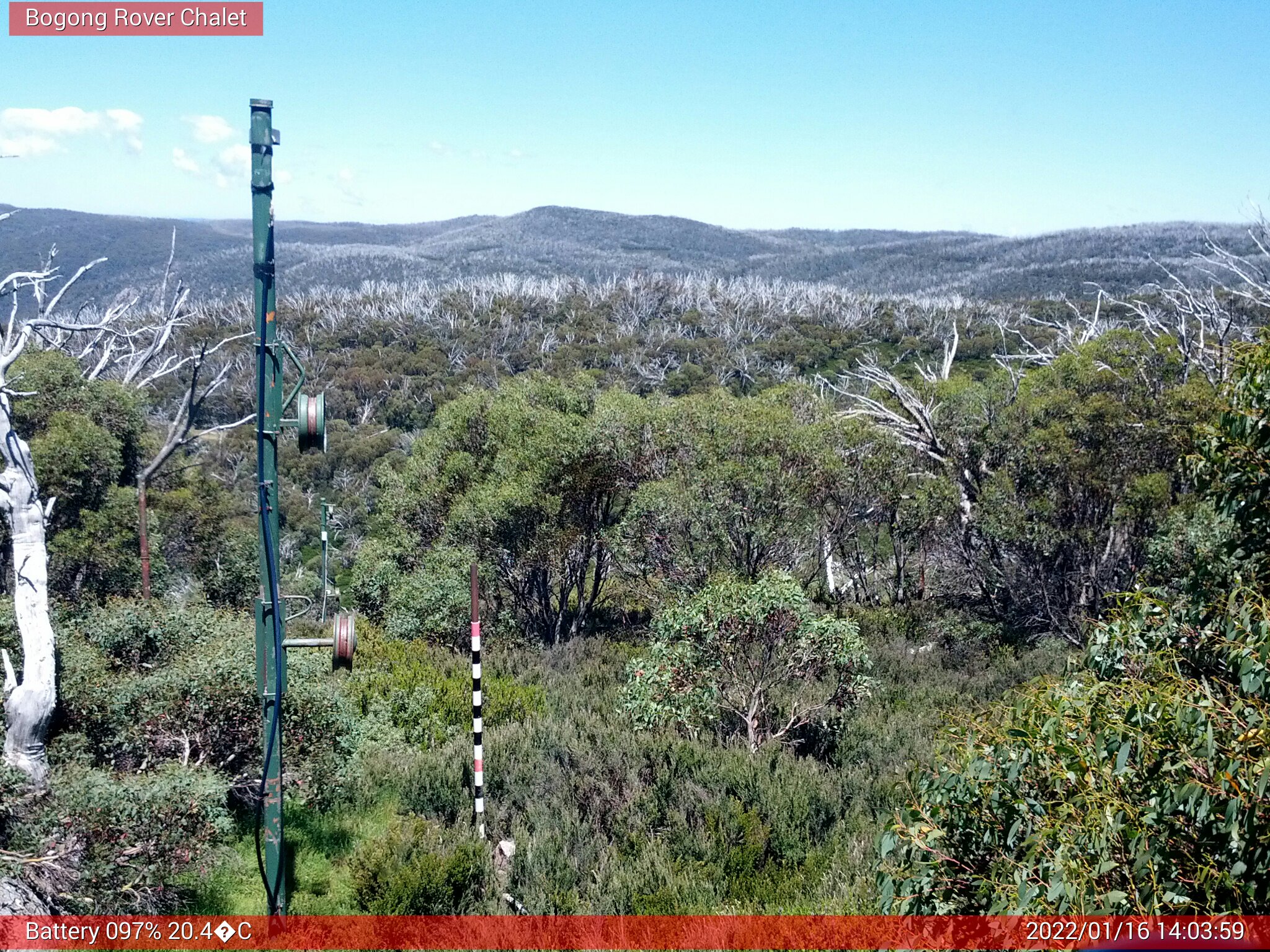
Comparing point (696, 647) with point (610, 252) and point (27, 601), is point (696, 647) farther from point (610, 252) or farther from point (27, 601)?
point (610, 252)

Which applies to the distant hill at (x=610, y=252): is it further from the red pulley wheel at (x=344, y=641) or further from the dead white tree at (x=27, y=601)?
the red pulley wheel at (x=344, y=641)

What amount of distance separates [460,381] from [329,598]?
85.5 ft

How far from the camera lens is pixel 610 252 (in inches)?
5290

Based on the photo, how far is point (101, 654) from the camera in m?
8.80

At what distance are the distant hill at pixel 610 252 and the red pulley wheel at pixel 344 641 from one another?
63653 mm

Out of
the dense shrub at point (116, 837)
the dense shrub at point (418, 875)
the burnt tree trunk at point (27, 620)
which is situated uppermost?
the burnt tree trunk at point (27, 620)

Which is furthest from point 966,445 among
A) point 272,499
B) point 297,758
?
point 272,499

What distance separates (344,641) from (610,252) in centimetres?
13323

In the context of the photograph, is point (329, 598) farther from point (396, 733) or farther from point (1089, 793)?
point (1089, 793)

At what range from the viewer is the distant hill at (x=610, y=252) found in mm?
82562

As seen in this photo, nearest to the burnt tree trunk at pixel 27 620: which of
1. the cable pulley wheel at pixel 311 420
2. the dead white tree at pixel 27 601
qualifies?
the dead white tree at pixel 27 601

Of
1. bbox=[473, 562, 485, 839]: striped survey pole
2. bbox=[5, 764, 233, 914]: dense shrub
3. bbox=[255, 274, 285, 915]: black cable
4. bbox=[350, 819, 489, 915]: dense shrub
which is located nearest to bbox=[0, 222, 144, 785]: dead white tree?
bbox=[5, 764, 233, 914]: dense shrub

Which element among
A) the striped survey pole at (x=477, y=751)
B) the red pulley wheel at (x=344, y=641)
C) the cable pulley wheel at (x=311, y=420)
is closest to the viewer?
the cable pulley wheel at (x=311, y=420)

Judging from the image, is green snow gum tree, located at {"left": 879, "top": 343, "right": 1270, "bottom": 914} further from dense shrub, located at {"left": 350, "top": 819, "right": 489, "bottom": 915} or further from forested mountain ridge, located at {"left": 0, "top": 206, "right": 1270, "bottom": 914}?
dense shrub, located at {"left": 350, "top": 819, "right": 489, "bottom": 915}
